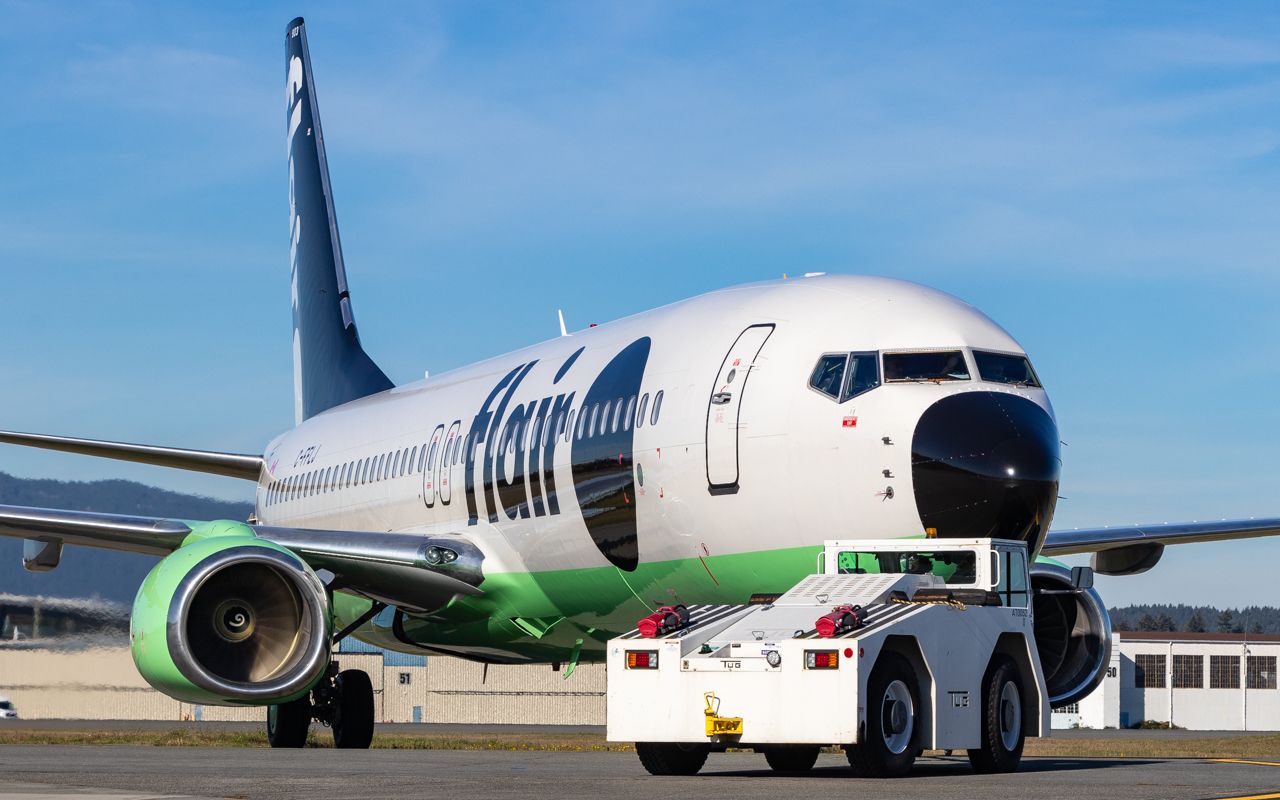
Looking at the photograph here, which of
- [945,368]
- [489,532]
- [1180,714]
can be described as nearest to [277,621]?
[489,532]

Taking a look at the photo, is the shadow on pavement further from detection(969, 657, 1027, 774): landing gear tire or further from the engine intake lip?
the engine intake lip

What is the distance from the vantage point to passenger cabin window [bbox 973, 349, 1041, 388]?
13.6 metres

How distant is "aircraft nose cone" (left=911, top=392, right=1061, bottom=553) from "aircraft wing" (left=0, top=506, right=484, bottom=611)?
6472 millimetres

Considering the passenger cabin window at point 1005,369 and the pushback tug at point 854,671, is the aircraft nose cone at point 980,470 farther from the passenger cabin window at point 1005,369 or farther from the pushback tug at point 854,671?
the passenger cabin window at point 1005,369

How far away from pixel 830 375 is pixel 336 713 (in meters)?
8.99

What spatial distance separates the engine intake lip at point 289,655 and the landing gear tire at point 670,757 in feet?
14.1

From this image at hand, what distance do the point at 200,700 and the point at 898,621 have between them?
6.95 m

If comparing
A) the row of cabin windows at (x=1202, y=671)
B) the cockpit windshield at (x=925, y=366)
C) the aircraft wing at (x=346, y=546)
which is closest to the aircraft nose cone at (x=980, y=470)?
the cockpit windshield at (x=925, y=366)

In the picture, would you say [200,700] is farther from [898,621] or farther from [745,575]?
[898,621]

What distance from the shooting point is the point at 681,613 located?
1189 centimetres

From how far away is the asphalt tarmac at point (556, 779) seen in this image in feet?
32.3

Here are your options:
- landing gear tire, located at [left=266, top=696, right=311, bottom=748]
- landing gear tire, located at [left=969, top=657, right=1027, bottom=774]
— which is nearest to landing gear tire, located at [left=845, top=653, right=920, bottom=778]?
landing gear tire, located at [left=969, top=657, right=1027, bottom=774]

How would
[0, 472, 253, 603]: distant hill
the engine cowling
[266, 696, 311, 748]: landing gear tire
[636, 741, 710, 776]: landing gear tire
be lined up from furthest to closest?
1. [0, 472, 253, 603]: distant hill
2. [266, 696, 311, 748]: landing gear tire
3. the engine cowling
4. [636, 741, 710, 776]: landing gear tire

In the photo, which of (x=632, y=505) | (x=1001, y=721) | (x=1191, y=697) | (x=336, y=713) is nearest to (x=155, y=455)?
(x=336, y=713)
